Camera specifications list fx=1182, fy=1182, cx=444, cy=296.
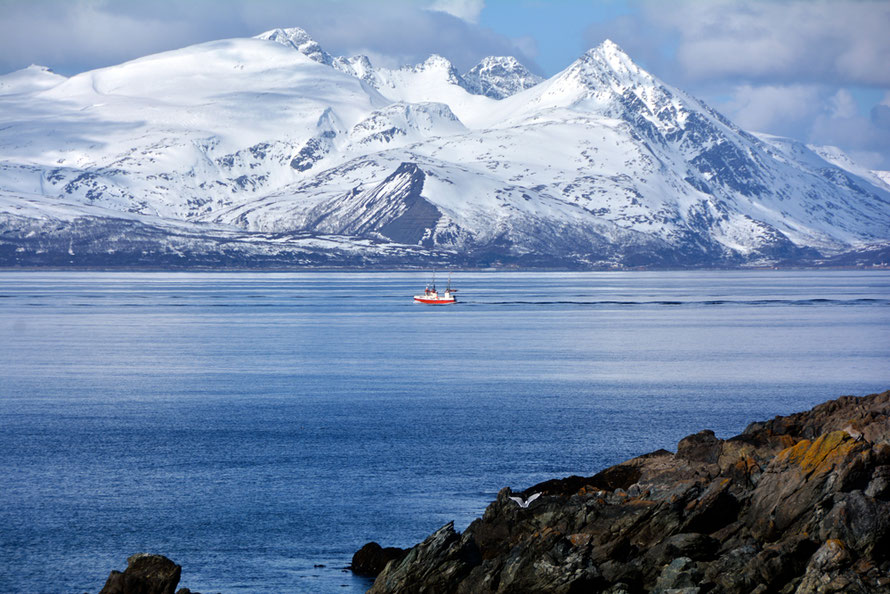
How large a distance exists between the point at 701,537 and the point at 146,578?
11963 mm

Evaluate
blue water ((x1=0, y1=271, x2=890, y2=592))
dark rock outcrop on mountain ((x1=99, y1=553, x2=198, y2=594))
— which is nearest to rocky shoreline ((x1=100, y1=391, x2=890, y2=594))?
dark rock outcrop on mountain ((x1=99, y1=553, x2=198, y2=594))

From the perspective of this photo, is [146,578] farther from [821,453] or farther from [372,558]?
[821,453]

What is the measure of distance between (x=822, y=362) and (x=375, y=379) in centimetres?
3529

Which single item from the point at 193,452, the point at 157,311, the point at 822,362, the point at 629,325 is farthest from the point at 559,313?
the point at 193,452

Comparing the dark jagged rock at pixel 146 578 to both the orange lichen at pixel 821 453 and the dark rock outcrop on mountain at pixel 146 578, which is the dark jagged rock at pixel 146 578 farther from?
the orange lichen at pixel 821 453

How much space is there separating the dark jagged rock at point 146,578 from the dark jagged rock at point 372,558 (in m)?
6.78

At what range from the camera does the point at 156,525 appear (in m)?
35.2

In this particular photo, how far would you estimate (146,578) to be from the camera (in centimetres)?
2519

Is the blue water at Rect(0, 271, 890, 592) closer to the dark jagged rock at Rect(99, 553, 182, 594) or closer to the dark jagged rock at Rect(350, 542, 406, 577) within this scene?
the dark jagged rock at Rect(350, 542, 406, 577)

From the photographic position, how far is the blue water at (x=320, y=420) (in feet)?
111

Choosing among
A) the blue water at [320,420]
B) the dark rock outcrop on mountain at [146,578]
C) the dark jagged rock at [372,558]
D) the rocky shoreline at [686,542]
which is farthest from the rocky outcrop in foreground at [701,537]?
the blue water at [320,420]

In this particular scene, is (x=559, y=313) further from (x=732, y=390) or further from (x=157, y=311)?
(x=732, y=390)

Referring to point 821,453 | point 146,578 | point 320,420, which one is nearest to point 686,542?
point 821,453

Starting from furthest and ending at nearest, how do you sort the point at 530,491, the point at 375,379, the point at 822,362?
the point at 822,362 → the point at 375,379 → the point at 530,491
